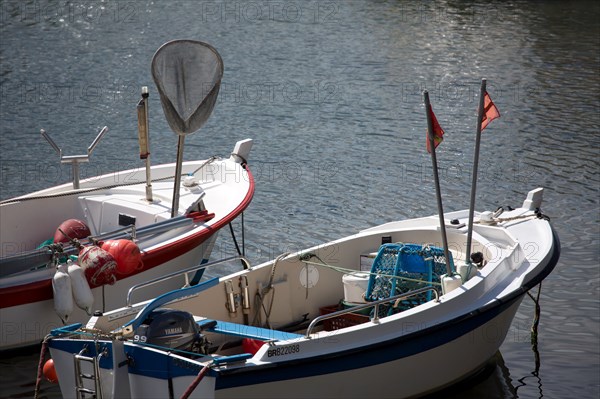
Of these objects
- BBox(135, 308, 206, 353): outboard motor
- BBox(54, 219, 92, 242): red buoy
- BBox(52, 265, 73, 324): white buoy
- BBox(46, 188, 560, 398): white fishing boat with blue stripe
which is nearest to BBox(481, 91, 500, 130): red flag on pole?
BBox(46, 188, 560, 398): white fishing boat with blue stripe

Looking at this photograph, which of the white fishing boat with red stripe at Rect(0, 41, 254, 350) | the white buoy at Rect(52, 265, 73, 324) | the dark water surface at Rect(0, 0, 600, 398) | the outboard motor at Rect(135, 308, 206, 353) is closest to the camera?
the outboard motor at Rect(135, 308, 206, 353)

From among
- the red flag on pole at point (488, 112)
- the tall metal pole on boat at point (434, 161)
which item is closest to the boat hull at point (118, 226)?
the tall metal pole on boat at point (434, 161)

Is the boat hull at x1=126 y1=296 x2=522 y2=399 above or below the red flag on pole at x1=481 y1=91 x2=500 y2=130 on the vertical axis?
below

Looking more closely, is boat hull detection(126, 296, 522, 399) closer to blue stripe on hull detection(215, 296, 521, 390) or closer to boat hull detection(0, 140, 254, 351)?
blue stripe on hull detection(215, 296, 521, 390)

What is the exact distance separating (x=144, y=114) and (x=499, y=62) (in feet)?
40.5

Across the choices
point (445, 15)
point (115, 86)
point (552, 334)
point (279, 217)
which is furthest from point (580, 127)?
point (445, 15)

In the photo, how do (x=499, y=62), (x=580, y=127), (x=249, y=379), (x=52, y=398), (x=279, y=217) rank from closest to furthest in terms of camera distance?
(x=249, y=379) < (x=52, y=398) < (x=279, y=217) < (x=580, y=127) < (x=499, y=62)

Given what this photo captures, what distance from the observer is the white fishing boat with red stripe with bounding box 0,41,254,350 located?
8836 mm

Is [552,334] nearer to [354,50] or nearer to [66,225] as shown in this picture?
[66,225]

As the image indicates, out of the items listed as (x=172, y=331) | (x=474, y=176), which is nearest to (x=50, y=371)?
(x=172, y=331)

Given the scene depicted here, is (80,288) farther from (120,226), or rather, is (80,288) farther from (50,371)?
(120,226)

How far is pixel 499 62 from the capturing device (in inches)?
818

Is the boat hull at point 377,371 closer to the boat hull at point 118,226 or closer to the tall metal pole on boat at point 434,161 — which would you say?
the tall metal pole on boat at point 434,161

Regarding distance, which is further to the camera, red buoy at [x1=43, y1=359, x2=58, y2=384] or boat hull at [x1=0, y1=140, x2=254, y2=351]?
boat hull at [x1=0, y1=140, x2=254, y2=351]
